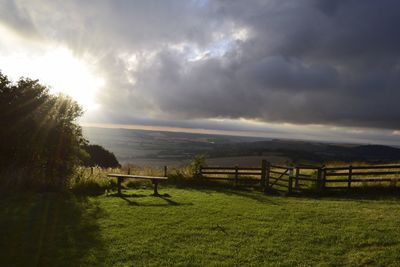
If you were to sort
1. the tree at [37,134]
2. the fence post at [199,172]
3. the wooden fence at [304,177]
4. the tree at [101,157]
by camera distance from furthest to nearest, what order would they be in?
the tree at [101,157] → the fence post at [199,172] → the wooden fence at [304,177] → the tree at [37,134]

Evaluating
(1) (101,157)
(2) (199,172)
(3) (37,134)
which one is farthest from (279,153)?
(3) (37,134)

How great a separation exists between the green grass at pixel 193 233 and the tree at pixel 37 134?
10.2ft

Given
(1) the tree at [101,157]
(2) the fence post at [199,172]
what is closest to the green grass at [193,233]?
(2) the fence post at [199,172]

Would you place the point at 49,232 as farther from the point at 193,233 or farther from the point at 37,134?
the point at 37,134

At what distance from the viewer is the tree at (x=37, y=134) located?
51.0 ft

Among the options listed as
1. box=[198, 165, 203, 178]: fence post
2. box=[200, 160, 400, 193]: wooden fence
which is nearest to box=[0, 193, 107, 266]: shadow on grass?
box=[198, 165, 203, 178]: fence post

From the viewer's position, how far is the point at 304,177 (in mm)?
18328

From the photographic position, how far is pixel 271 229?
360 inches

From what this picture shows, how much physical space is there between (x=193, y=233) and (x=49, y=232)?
3.80 m

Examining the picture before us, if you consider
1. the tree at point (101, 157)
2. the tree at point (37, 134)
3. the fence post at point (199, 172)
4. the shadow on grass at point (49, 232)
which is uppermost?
the tree at point (37, 134)

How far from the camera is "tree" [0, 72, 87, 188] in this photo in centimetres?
1553

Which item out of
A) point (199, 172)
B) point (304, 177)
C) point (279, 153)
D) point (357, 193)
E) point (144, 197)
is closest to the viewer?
point (144, 197)

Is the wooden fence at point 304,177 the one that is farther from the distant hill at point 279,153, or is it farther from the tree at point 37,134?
the tree at point 37,134

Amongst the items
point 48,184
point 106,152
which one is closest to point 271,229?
point 48,184
